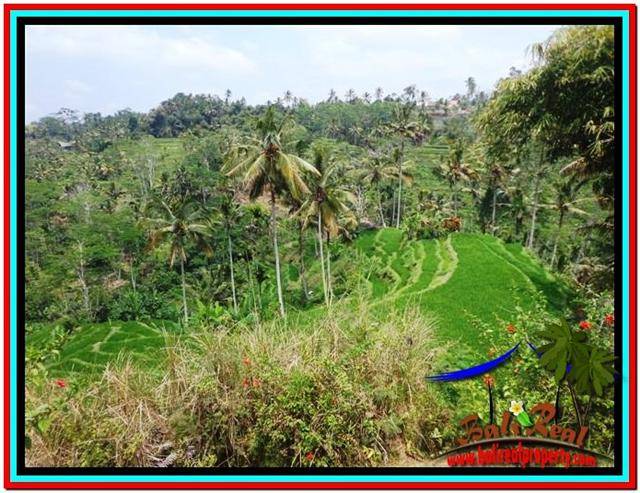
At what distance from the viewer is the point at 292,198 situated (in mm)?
19750

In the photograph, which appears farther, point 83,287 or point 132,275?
point 132,275

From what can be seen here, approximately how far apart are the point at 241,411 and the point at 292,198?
619 inches

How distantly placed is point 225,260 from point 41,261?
12108mm

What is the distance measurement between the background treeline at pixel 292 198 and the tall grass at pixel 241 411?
2.74m

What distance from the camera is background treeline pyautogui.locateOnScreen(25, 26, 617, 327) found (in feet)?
24.8

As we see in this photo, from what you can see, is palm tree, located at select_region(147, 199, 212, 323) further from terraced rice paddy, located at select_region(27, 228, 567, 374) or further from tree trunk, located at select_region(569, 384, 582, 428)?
tree trunk, located at select_region(569, 384, 582, 428)

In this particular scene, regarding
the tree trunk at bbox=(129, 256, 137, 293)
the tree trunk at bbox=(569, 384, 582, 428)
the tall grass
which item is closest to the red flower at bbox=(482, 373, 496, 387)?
the tall grass

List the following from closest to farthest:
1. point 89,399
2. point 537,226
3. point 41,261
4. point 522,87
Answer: point 89,399, point 522,87, point 41,261, point 537,226

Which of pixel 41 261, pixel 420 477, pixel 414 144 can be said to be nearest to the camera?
pixel 420 477

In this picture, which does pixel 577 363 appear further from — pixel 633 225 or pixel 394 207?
pixel 394 207

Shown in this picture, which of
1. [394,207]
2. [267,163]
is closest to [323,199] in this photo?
[267,163]

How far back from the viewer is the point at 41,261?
1207 inches

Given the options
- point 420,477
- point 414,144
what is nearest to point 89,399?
point 420,477
